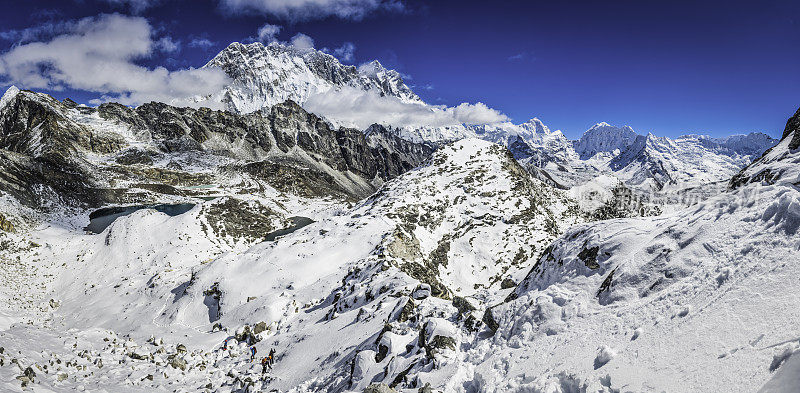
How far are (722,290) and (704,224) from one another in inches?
148

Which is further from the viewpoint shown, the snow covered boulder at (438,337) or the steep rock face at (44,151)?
the steep rock face at (44,151)

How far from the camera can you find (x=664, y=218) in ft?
48.6

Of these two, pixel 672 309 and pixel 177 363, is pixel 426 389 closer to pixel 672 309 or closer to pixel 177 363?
pixel 672 309

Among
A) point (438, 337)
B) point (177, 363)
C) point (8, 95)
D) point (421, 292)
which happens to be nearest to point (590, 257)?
point (438, 337)

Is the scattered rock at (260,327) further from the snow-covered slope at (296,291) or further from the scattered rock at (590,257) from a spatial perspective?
the scattered rock at (590,257)

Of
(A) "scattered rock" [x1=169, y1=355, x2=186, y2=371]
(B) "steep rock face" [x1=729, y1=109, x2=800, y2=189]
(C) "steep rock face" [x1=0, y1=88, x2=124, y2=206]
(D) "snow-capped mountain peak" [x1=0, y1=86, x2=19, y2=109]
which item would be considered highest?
(D) "snow-capped mountain peak" [x1=0, y1=86, x2=19, y2=109]

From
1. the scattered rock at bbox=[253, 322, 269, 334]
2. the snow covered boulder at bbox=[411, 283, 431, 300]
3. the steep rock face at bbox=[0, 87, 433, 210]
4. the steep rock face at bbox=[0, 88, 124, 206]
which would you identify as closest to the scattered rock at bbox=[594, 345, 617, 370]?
the snow covered boulder at bbox=[411, 283, 431, 300]

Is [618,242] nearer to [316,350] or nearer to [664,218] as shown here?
[664,218]

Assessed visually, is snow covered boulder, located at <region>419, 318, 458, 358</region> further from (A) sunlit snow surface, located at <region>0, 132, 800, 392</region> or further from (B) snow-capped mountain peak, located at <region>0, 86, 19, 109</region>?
(B) snow-capped mountain peak, located at <region>0, 86, 19, 109</region>

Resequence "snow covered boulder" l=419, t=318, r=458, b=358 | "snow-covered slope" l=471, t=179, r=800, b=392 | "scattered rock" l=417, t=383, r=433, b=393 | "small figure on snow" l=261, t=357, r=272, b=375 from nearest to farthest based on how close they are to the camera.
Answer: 1. "snow-covered slope" l=471, t=179, r=800, b=392
2. "scattered rock" l=417, t=383, r=433, b=393
3. "snow covered boulder" l=419, t=318, r=458, b=358
4. "small figure on snow" l=261, t=357, r=272, b=375

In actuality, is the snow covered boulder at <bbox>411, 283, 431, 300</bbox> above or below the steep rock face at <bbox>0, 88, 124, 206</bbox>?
below

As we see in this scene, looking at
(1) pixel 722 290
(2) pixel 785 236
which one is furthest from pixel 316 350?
(2) pixel 785 236

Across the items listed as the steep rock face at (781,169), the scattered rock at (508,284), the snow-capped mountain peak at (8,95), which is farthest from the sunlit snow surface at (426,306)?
the snow-capped mountain peak at (8,95)

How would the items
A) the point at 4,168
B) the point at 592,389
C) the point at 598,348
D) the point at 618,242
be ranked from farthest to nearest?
the point at 4,168 → the point at 618,242 → the point at 598,348 → the point at 592,389
